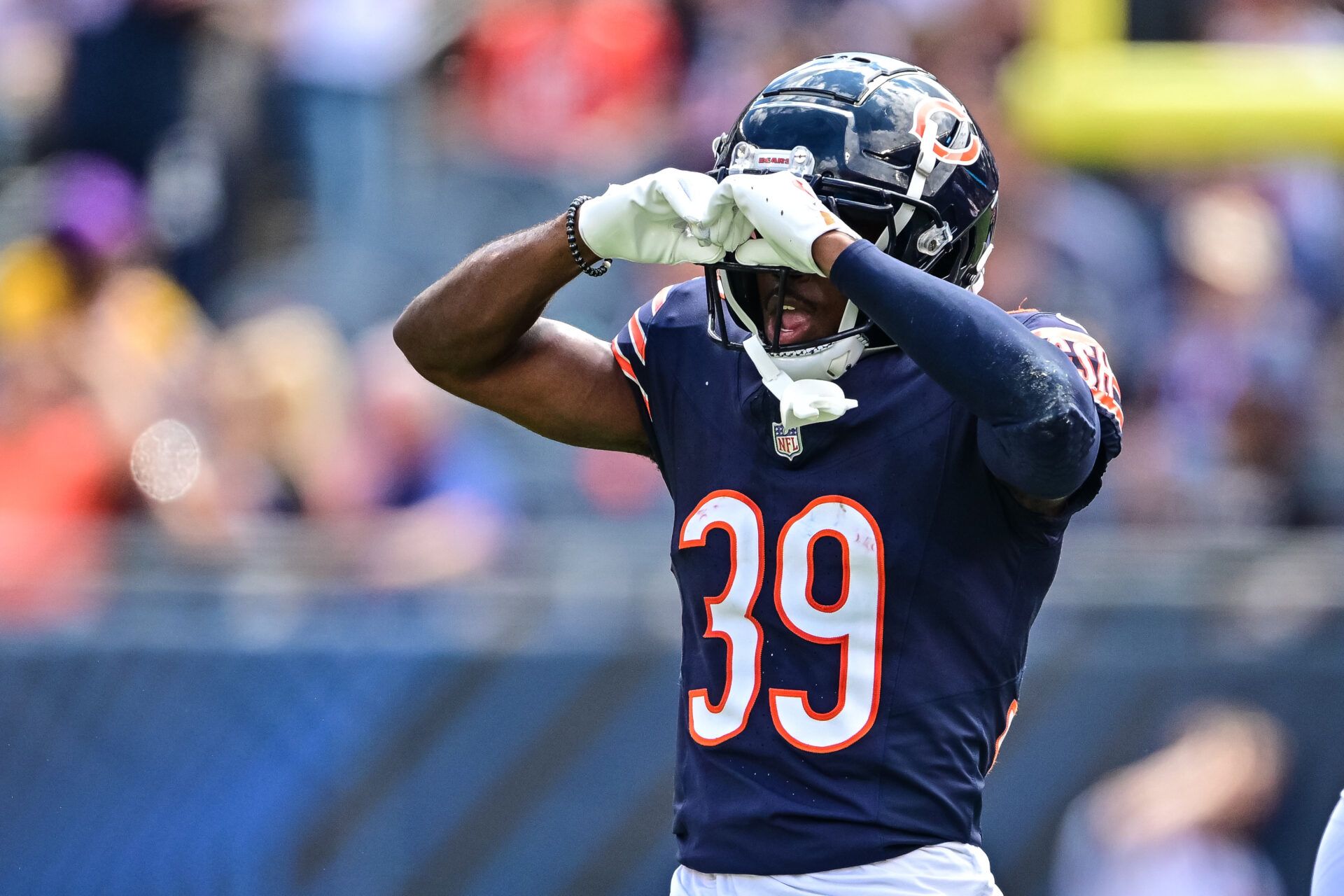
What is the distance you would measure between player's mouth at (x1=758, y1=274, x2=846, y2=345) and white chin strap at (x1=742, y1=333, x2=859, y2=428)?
0.11 metres

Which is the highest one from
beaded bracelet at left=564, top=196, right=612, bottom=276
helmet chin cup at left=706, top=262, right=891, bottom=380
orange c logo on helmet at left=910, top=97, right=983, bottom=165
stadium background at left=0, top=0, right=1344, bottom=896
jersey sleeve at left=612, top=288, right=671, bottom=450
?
orange c logo on helmet at left=910, top=97, right=983, bottom=165

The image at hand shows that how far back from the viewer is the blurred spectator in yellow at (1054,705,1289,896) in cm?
501

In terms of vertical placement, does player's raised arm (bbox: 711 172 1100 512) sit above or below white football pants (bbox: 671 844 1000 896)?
above

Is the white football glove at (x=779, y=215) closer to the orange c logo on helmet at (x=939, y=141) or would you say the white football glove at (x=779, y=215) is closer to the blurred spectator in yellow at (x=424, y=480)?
the orange c logo on helmet at (x=939, y=141)

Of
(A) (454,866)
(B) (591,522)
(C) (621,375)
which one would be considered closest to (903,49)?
(B) (591,522)

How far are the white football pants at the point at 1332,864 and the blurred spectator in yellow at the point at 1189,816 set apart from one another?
2047mm

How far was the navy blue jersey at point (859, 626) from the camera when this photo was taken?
8.14 feet

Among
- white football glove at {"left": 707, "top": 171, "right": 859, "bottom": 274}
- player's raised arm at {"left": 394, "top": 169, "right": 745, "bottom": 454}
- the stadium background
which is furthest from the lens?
the stadium background

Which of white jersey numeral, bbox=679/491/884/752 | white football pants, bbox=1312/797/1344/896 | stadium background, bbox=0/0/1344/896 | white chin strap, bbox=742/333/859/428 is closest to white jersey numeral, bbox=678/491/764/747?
white jersey numeral, bbox=679/491/884/752

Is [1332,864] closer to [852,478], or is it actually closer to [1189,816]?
[852,478]

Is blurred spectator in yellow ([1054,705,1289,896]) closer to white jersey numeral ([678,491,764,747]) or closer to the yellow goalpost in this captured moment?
the yellow goalpost

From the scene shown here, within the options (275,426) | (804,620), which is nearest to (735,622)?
(804,620)

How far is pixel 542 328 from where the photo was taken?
9.71 feet

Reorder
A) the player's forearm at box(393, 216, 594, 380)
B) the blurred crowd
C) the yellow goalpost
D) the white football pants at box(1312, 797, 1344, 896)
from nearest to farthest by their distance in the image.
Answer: the player's forearm at box(393, 216, 594, 380), the white football pants at box(1312, 797, 1344, 896), the blurred crowd, the yellow goalpost
